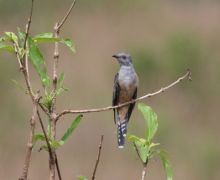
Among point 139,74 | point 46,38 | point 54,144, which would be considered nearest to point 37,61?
point 46,38

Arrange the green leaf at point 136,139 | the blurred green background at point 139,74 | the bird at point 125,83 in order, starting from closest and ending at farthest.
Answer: the green leaf at point 136,139, the bird at point 125,83, the blurred green background at point 139,74

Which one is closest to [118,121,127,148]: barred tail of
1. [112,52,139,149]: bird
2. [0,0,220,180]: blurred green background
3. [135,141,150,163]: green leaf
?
[112,52,139,149]: bird

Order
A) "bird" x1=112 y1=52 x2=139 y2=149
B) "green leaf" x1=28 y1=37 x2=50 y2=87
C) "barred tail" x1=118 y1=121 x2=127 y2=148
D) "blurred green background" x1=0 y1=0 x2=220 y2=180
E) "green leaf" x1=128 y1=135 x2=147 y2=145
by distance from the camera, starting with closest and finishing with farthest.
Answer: "green leaf" x1=28 y1=37 x2=50 y2=87 → "green leaf" x1=128 y1=135 x2=147 y2=145 → "barred tail" x1=118 y1=121 x2=127 y2=148 → "bird" x1=112 y1=52 x2=139 y2=149 → "blurred green background" x1=0 y1=0 x2=220 y2=180

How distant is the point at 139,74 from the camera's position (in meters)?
19.3

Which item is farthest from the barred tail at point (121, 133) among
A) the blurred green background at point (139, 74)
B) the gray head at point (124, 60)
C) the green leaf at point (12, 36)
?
the blurred green background at point (139, 74)

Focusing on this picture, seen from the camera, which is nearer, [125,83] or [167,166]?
[167,166]

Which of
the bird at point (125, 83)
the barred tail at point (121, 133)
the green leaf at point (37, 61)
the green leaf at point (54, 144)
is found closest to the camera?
the green leaf at point (54, 144)

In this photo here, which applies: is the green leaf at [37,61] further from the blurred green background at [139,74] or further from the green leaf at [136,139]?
the blurred green background at [139,74]

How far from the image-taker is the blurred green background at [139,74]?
15008 mm

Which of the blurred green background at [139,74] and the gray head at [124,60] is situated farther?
the blurred green background at [139,74]

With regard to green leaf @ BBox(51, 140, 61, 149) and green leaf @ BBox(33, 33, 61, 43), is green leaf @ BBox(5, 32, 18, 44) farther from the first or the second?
green leaf @ BBox(51, 140, 61, 149)

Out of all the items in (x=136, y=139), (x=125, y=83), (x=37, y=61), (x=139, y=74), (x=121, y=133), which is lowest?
(x=139, y=74)

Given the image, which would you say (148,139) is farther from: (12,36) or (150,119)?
(12,36)

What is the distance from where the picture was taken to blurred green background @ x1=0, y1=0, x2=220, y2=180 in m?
15.0
